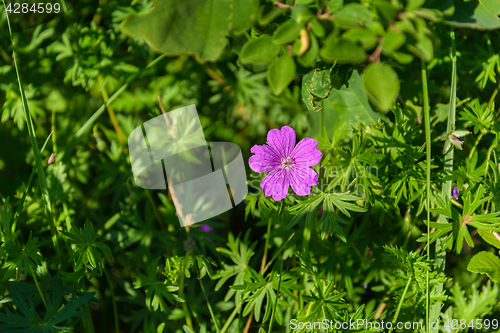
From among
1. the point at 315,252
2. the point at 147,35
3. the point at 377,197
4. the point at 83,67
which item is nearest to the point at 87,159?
the point at 83,67

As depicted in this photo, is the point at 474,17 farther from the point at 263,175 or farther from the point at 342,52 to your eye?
the point at 263,175

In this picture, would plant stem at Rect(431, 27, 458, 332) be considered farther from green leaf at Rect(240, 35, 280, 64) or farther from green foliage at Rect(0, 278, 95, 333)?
green foliage at Rect(0, 278, 95, 333)

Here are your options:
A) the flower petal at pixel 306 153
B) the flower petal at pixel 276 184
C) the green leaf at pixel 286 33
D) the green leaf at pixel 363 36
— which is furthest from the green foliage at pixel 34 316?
the green leaf at pixel 363 36

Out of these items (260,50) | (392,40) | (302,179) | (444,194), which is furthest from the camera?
(444,194)

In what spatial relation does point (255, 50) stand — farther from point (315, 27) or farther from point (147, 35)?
point (147, 35)

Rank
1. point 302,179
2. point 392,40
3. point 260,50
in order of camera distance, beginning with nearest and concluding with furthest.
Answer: point 392,40 → point 260,50 → point 302,179

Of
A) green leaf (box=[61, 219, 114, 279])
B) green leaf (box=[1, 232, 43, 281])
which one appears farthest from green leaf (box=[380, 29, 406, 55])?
green leaf (box=[1, 232, 43, 281])

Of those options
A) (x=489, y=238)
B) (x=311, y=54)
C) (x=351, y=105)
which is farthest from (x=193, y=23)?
(x=489, y=238)
